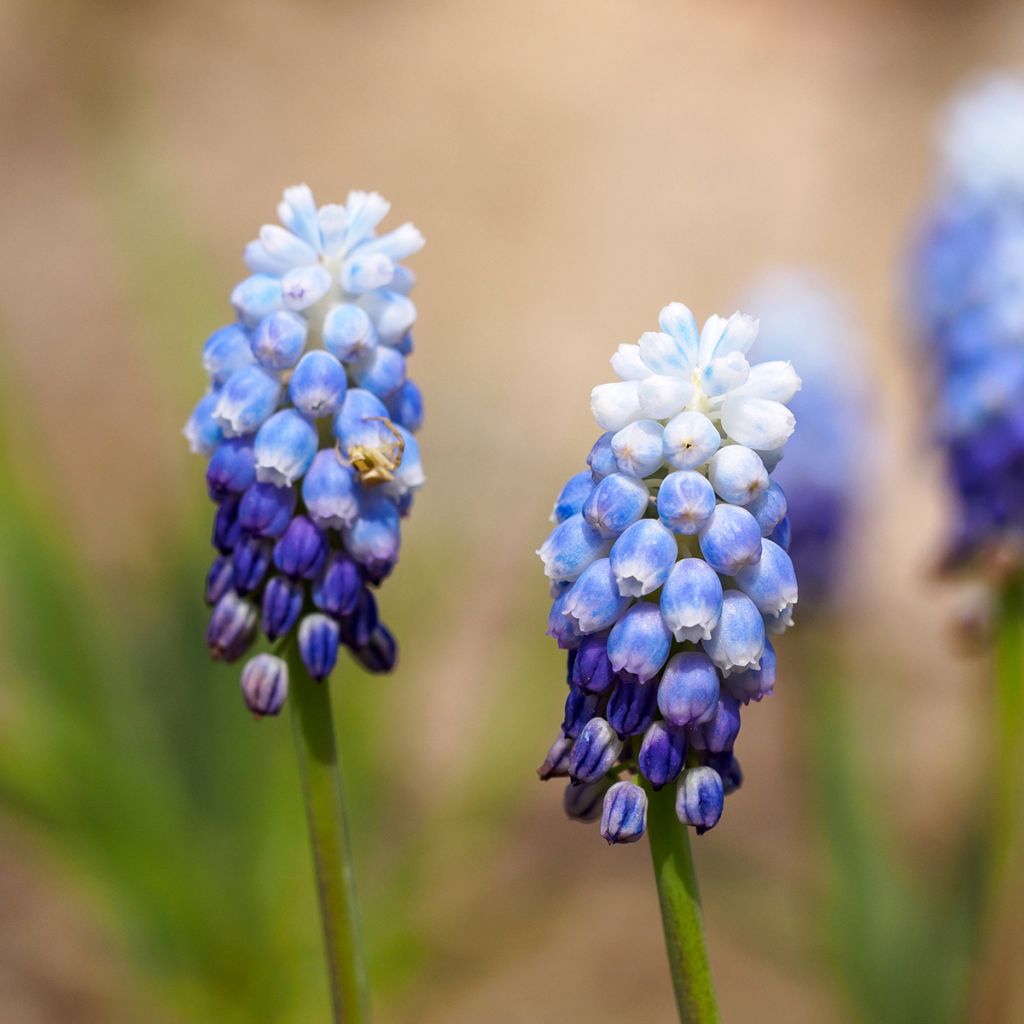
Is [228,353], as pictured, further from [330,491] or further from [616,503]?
[616,503]

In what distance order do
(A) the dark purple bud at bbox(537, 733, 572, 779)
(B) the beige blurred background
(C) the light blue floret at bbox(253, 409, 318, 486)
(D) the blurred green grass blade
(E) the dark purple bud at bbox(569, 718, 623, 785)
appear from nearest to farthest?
(E) the dark purple bud at bbox(569, 718, 623, 785) → (A) the dark purple bud at bbox(537, 733, 572, 779) → (C) the light blue floret at bbox(253, 409, 318, 486) → (D) the blurred green grass blade → (B) the beige blurred background

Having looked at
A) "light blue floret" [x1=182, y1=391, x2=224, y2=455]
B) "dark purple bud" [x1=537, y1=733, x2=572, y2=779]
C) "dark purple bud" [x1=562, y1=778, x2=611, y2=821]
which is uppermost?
"light blue floret" [x1=182, y1=391, x2=224, y2=455]

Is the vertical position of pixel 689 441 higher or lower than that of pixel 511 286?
lower

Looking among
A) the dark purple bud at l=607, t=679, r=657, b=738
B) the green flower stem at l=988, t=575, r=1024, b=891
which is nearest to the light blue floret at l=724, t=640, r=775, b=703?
the dark purple bud at l=607, t=679, r=657, b=738

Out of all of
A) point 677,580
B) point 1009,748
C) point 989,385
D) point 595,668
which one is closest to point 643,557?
point 677,580

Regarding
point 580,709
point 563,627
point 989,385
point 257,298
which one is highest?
point 257,298

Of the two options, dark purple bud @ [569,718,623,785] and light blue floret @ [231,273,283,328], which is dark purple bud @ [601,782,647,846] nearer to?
dark purple bud @ [569,718,623,785]
